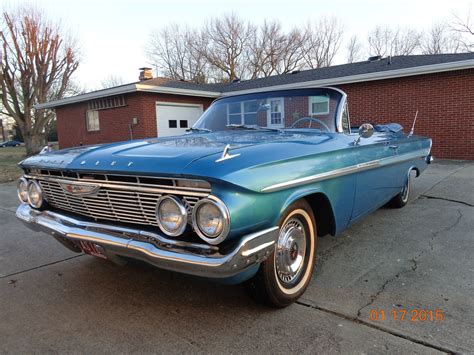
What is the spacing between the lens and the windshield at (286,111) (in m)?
3.56

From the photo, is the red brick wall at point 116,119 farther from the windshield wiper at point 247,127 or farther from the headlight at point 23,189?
the headlight at point 23,189

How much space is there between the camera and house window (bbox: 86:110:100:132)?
1610 centimetres

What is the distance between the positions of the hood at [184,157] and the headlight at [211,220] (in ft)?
0.48

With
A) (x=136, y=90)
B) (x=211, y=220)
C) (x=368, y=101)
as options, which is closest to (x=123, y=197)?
(x=211, y=220)

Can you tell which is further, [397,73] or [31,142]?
[31,142]

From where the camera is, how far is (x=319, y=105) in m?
3.67

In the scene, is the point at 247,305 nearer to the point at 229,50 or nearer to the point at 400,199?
the point at 400,199

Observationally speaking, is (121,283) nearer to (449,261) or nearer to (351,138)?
(351,138)

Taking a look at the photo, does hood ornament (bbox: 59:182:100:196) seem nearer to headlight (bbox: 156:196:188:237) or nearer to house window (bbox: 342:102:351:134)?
headlight (bbox: 156:196:188:237)

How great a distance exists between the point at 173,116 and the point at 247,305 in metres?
12.7

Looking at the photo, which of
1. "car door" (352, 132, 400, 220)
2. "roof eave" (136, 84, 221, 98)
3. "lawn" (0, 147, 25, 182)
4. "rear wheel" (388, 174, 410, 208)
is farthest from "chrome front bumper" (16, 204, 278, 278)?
"roof eave" (136, 84, 221, 98)

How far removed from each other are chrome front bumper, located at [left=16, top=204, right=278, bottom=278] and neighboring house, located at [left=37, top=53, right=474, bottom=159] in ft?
24.1

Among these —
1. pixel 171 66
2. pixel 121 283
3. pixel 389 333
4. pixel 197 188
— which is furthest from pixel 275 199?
pixel 171 66

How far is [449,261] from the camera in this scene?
10.7 ft
